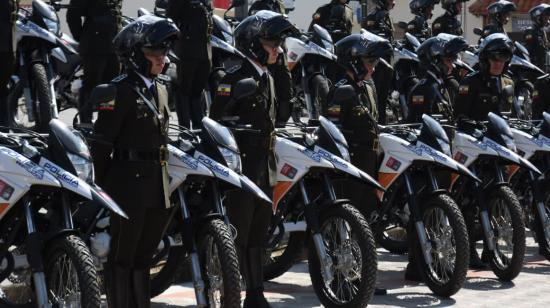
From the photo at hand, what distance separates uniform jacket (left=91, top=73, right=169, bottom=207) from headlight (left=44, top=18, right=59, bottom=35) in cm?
406

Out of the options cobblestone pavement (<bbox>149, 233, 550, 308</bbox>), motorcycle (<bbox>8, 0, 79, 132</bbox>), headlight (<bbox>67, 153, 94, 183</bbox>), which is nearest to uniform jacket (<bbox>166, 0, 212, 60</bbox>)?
motorcycle (<bbox>8, 0, 79, 132</bbox>)

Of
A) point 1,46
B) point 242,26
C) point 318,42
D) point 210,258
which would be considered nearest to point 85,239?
point 210,258

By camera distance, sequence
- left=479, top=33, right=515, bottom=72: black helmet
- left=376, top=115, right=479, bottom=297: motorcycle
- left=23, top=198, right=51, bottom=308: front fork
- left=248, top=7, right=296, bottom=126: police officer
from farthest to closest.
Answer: left=479, top=33, right=515, bottom=72: black helmet < left=248, top=7, right=296, bottom=126: police officer < left=376, top=115, right=479, bottom=297: motorcycle < left=23, top=198, right=51, bottom=308: front fork

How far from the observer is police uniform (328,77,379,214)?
411 inches

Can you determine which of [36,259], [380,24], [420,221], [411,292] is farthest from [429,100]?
[36,259]

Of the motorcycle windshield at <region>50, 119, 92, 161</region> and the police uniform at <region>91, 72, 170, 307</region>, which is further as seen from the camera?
the police uniform at <region>91, 72, 170, 307</region>

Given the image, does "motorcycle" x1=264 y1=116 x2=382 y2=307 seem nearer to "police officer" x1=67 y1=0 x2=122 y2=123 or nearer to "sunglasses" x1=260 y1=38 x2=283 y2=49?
"sunglasses" x1=260 y1=38 x2=283 y2=49

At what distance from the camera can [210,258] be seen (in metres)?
8.27

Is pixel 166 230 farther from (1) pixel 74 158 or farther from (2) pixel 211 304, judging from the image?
(1) pixel 74 158

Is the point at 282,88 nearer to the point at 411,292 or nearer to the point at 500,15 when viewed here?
the point at 411,292

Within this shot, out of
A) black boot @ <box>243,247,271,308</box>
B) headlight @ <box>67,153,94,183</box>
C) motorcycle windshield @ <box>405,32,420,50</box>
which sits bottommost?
black boot @ <box>243,247,271,308</box>

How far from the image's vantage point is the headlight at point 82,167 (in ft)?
24.2

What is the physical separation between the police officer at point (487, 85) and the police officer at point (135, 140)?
4741 mm

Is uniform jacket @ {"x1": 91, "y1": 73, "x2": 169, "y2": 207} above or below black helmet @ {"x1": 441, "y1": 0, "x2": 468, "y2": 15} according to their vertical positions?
below
